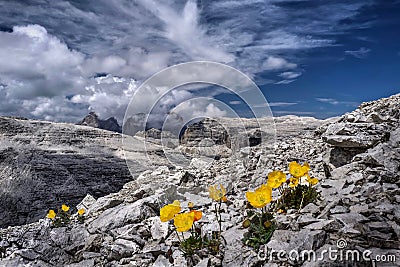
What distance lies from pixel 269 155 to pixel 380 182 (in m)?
5.11

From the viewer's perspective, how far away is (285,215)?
514 cm

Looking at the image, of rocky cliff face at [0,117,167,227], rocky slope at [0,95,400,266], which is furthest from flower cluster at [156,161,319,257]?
rocky cliff face at [0,117,167,227]

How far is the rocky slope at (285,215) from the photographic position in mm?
4098

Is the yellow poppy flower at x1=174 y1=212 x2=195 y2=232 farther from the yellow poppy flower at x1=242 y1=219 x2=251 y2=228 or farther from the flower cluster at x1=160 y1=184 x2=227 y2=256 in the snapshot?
the yellow poppy flower at x1=242 y1=219 x2=251 y2=228

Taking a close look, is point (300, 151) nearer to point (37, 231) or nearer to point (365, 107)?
point (365, 107)

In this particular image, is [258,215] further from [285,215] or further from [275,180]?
[275,180]

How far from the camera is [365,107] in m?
11.1

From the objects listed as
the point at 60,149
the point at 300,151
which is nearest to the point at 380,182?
the point at 300,151

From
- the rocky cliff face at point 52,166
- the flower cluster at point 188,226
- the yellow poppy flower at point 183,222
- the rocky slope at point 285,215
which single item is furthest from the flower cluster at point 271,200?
the rocky cliff face at point 52,166

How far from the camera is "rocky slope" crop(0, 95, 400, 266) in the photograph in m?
4.10

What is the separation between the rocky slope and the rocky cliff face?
2210 cm

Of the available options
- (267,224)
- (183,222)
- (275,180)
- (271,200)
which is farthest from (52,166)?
(267,224)

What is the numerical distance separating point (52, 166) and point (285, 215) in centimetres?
4335

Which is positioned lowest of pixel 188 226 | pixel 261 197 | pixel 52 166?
pixel 188 226
